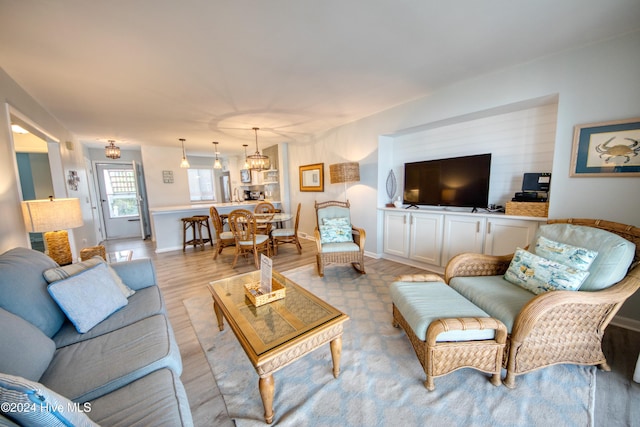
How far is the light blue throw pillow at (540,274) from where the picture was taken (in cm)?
156

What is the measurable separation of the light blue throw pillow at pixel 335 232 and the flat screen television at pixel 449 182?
3.70ft

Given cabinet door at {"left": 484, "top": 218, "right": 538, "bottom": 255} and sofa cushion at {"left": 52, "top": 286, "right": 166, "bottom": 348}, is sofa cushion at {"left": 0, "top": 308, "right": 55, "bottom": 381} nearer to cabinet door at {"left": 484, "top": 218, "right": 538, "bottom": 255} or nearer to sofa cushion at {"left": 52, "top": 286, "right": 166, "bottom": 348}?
sofa cushion at {"left": 52, "top": 286, "right": 166, "bottom": 348}

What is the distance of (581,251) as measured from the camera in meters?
1.63

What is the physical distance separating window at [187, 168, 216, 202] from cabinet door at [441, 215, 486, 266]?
7.27 m

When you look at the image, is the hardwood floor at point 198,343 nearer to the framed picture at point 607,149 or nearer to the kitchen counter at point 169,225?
the kitchen counter at point 169,225

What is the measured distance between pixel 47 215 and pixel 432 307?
10.5 ft

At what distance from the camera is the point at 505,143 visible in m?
2.84

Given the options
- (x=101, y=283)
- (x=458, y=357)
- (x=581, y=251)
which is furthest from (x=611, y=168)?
(x=101, y=283)

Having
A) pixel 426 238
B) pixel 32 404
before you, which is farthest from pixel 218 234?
pixel 32 404

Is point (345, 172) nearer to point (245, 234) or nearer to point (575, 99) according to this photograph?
point (245, 234)

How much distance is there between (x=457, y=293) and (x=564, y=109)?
6.61 feet

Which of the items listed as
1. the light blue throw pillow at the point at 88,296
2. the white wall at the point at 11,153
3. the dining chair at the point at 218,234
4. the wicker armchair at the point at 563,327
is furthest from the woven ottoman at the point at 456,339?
the dining chair at the point at 218,234

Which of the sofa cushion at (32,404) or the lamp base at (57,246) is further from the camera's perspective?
the lamp base at (57,246)

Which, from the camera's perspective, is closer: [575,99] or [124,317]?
[124,317]
